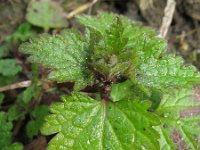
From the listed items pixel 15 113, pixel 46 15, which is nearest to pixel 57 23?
pixel 46 15

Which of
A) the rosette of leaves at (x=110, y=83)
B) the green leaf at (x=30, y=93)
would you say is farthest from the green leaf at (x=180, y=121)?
the green leaf at (x=30, y=93)

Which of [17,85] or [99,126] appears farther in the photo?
[17,85]

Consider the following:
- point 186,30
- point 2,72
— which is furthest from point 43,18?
point 186,30

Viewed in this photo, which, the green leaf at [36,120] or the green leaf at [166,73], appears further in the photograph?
the green leaf at [36,120]

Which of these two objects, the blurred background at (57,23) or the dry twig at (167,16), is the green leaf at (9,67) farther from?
the dry twig at (167,16)

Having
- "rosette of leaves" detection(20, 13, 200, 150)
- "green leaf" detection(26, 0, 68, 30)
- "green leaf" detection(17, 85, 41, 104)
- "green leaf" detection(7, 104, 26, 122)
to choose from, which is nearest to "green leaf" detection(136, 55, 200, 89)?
"rosette of leaves" detection(20, 13, 200, 150)

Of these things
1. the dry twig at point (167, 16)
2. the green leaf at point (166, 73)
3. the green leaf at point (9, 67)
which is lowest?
the green leaf at point (9, 67)

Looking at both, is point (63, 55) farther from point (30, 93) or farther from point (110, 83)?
point (30, 93)
